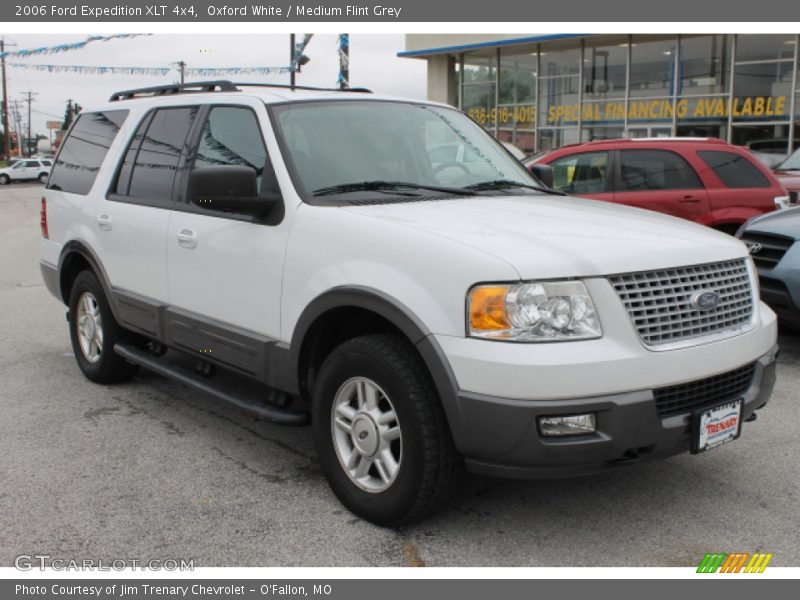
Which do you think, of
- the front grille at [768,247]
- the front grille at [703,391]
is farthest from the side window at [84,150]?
the front grille at [768,247]

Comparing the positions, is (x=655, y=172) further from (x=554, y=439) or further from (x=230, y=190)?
(x=554, y=439)

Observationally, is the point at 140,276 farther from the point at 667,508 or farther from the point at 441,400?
the point at 667,508

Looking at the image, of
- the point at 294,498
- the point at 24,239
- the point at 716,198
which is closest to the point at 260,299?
the point at 294,498

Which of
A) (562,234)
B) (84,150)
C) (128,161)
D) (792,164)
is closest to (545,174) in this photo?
(562,234)

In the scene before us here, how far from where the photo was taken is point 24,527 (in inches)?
150

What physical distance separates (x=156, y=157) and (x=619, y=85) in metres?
20.3

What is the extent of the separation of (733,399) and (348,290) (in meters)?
1.70

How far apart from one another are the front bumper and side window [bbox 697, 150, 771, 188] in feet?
20.2

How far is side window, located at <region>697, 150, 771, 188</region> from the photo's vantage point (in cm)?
883

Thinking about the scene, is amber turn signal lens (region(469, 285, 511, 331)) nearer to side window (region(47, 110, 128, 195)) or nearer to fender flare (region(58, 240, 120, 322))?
fender flare (region(58, 240, 120, 322))

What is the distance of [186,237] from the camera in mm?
4746

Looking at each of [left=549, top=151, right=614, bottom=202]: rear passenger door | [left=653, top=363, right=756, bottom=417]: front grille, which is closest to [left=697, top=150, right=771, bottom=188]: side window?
→ [left=549, top=151, right=614, bottom=202]: rear passenger door

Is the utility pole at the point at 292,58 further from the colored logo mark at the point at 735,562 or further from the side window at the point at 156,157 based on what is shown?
the colored logo mark at the point at 735,562

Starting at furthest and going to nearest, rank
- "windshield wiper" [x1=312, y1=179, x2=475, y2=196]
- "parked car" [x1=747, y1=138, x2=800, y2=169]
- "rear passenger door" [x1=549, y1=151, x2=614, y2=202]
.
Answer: "parked car" [x1=747, y1=138, x2=800, y2=169]
"rear passenger door" [x1=549, y1=151, x2=614, y2=202]
"windshield wiper" [x1=312, y1=179, x2=475, y2=196]
